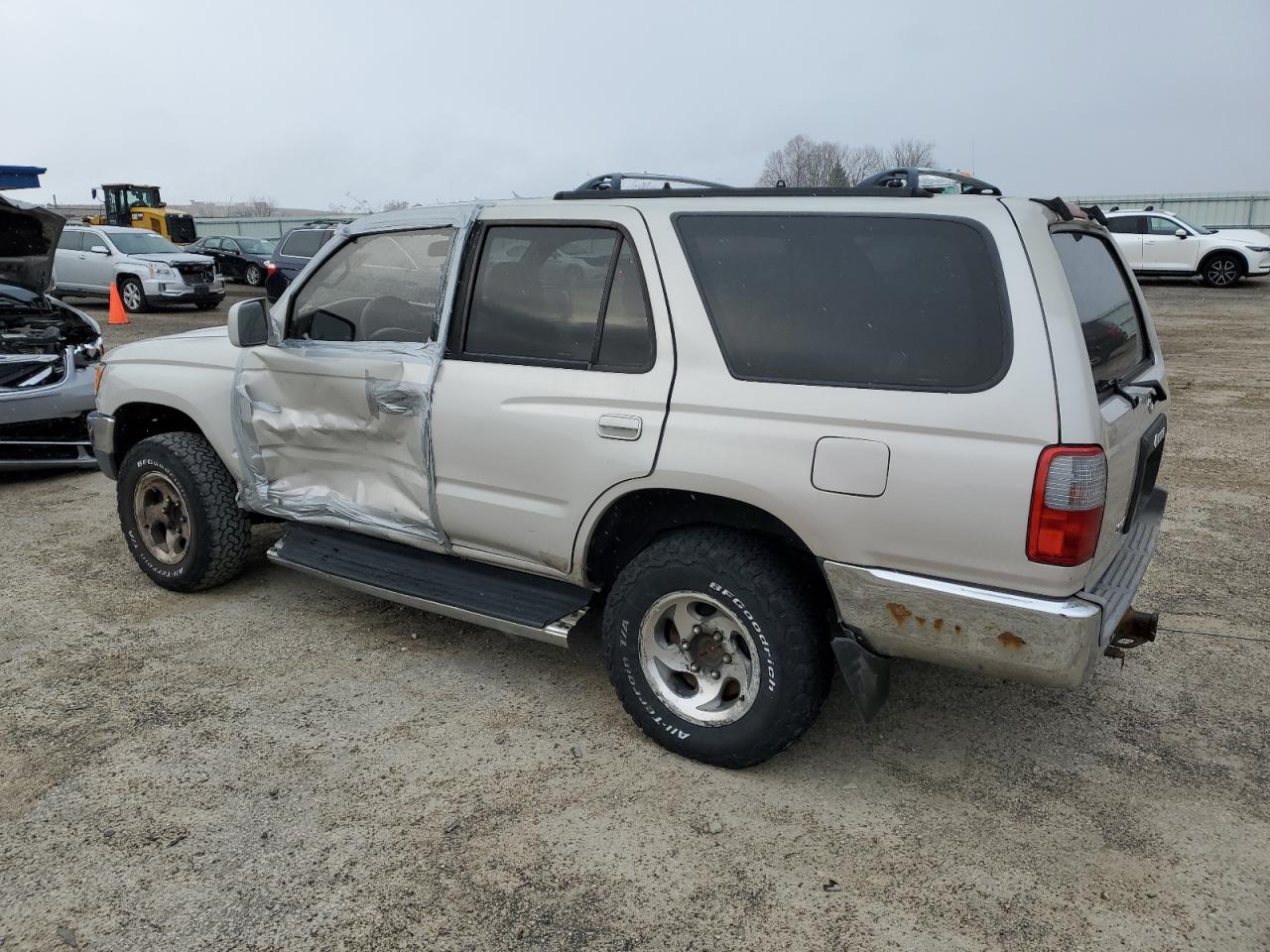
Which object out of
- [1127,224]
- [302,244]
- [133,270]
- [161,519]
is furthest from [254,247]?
[161,519]

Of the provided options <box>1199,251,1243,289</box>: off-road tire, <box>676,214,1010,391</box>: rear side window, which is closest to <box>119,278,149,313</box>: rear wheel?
<box>676,214,1010,391</box>: rear side window

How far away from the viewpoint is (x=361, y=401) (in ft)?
12.4

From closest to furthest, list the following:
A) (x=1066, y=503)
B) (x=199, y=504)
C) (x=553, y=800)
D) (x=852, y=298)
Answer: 1. (x=1066, y=503)
2. (x=852, y=298)
3. (x=553, y=800)
4. (x=199, y=504)

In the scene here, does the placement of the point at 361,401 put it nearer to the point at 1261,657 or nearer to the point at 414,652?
the point at 414,652

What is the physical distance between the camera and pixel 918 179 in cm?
329

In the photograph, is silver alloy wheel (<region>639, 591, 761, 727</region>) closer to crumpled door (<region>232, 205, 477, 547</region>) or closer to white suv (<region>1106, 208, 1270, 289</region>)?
crumpled door (<region>232, 205, 477, 547</region>)

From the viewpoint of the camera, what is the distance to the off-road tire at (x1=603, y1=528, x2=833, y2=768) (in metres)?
2.96

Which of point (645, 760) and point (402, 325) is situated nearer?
point (645, 760)

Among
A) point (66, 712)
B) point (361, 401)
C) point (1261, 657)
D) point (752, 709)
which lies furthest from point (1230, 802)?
point (66, 712)

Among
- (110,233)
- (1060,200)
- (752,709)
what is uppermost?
(110,233)

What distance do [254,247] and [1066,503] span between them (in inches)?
1021

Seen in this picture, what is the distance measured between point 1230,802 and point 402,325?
3306 millimetres

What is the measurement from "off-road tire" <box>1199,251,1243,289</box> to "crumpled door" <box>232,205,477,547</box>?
69.2 ft

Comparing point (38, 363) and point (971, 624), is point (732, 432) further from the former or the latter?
point (38, 363)
